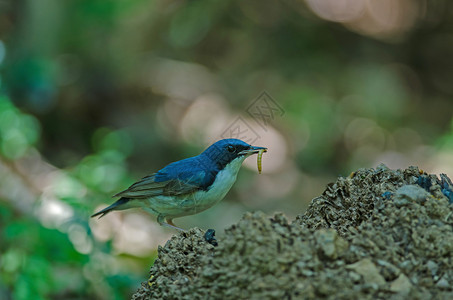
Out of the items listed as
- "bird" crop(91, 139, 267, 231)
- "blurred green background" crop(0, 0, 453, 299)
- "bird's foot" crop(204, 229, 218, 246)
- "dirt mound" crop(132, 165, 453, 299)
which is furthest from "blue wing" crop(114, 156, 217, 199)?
"blurred green background" crop(0, 0, 453, 299)

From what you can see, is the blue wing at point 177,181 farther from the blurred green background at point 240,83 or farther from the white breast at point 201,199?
the blurred green background at point 240,83

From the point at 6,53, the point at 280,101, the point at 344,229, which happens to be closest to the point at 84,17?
the point at 6,53

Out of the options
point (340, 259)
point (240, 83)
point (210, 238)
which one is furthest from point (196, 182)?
point (240, 83)

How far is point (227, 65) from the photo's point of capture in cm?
962

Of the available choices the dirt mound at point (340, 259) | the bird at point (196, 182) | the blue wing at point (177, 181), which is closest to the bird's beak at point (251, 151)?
the bird at point (196, 182)

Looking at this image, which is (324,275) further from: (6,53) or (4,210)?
(6,53)

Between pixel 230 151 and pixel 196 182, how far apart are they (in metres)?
0.27

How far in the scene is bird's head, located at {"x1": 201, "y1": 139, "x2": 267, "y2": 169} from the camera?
328 centimetres

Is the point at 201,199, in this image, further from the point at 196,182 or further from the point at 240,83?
the point at 240,83

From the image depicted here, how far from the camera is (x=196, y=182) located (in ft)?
10.8

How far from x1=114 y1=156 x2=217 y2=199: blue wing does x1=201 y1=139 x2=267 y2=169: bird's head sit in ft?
0.24

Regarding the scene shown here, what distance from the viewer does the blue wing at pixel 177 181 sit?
3303 mm

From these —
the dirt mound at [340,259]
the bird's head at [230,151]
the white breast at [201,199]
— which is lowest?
the dirt mound at [340,259]

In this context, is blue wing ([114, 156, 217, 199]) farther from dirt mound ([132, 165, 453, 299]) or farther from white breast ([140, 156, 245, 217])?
dirt mound ([132, 165, 453, 299])
